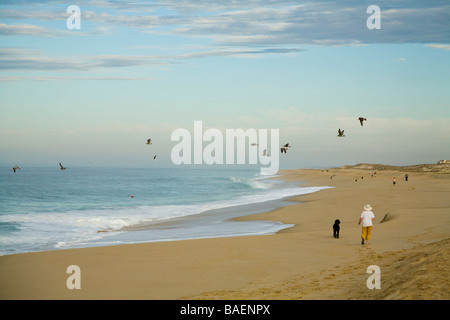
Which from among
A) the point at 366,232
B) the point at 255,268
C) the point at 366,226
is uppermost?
the point at 366,226

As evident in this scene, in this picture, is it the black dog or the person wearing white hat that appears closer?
the person wearing white hat

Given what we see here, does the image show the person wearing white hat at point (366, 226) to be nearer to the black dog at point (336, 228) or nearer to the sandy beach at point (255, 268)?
the sandy beach at point (255, 268)

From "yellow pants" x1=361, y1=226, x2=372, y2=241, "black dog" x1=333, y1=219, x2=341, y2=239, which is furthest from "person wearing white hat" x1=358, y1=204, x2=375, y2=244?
"black dog" x1=333, y1=219, x2=341, y2=239

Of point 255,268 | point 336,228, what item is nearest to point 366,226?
point 336,228

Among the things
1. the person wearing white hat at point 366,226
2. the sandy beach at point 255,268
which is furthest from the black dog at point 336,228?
the person wearing white hat at point 366,226

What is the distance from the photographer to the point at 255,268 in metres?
12.4

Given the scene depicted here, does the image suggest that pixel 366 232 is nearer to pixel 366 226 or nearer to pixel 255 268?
pixel 366 226

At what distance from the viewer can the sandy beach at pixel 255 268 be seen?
9742mm

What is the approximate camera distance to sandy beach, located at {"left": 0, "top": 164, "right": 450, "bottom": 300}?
9.74 metres

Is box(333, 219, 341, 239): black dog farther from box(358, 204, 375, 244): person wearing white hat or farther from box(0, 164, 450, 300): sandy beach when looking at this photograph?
box(358, 204, 375, 244): person wearing white hat

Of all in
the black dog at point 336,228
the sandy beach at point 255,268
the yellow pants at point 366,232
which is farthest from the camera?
the black dog at point 336,228
